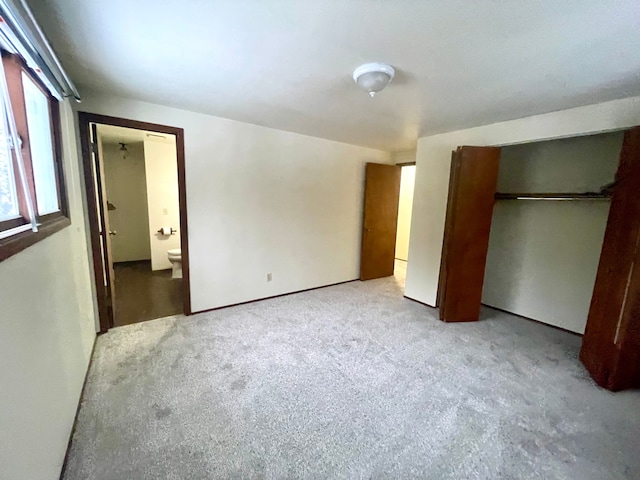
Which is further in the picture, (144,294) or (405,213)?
(405,213)

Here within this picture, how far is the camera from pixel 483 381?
211 cm

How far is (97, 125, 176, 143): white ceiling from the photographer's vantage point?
13.0ft

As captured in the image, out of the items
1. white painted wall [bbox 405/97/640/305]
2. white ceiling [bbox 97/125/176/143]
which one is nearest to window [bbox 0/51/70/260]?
white ceiling [bbox 97/125/176/143]

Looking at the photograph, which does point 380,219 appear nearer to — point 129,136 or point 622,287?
point 622,287

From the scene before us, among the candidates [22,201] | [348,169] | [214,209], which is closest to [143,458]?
[22,201]

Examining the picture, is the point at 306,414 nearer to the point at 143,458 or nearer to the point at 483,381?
the point at 143,458

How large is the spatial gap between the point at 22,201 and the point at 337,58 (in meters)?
1.79

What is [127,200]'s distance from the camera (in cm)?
537

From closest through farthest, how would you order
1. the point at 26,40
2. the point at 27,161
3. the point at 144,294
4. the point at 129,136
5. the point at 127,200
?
the point at 26,40
the point at 27,161
the point at 144,294
the point at 129,136
the point at 127,200

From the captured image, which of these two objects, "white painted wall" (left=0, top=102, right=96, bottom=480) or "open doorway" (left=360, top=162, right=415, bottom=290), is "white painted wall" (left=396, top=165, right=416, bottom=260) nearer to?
"open doorway" (left=360, top=162, right=415, bottom=290)

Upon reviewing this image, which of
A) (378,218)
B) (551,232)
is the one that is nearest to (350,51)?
(551,232)

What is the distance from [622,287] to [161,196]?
603 centimetres

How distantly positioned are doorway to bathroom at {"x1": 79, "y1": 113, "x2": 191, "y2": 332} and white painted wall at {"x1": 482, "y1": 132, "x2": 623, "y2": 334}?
390 centimetres

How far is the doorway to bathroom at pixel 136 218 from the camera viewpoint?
8.39 feet
